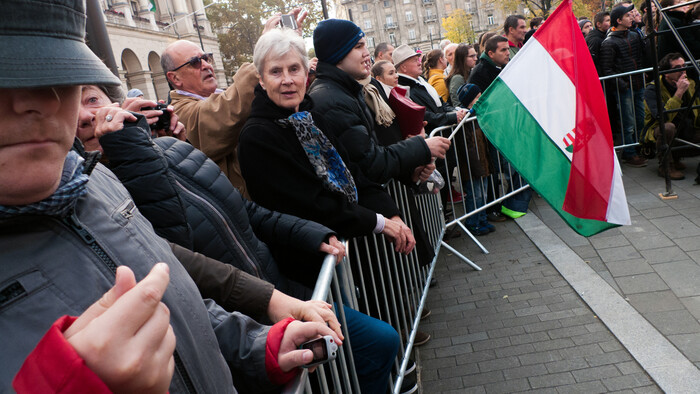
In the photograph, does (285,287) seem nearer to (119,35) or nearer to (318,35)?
(318,35)

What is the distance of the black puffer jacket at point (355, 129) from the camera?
334 cm

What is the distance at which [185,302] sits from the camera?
1.19m

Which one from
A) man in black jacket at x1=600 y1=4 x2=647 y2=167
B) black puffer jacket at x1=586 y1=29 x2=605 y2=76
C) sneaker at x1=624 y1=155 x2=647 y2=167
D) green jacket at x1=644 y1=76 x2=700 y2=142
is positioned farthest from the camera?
black puffer jacket at x1=586 y1=29 x2=605 y2=76

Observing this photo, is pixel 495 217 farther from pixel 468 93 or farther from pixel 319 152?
pixel 319 152

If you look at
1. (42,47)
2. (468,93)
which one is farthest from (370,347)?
(468,93)

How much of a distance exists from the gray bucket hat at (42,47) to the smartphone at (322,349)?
36.9 inches

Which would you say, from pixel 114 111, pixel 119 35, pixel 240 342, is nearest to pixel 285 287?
pixel 240 342

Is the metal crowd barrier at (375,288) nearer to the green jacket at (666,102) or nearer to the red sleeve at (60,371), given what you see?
the red sleeve at (60,371)

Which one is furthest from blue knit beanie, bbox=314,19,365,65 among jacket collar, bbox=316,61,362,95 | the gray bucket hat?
the gray bucket hat

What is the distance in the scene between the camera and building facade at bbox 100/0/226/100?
116ft

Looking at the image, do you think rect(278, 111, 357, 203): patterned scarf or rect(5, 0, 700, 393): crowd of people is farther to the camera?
rect(278, 111, 357, 203): patterned scarf

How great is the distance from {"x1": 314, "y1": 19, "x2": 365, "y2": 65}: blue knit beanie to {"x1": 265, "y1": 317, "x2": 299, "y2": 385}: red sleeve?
8.23 ft

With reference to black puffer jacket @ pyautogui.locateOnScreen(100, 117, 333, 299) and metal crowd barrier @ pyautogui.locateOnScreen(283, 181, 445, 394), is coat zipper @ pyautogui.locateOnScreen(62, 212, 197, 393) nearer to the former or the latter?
metal crowd barrier @ pyautogui.locateOnScreen(283, 181, 445, 394)

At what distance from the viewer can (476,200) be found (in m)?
6.42
